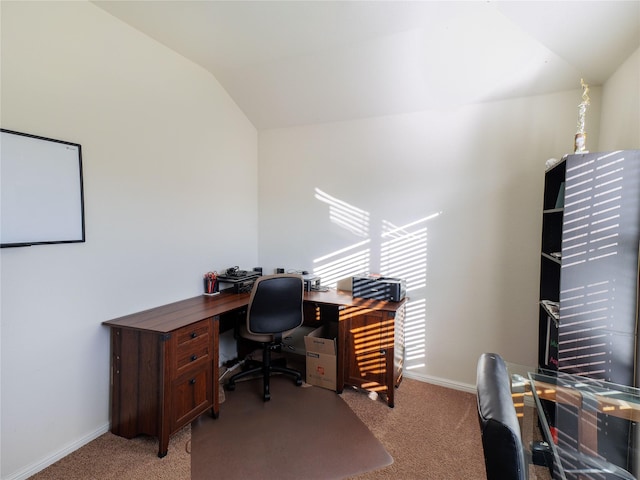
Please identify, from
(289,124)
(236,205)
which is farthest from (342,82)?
(236,205)

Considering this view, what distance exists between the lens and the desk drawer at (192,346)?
2.00 metres

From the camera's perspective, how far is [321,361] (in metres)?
2.78

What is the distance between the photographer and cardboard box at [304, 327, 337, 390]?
2.73 metres

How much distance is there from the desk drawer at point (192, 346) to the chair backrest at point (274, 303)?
0.36 meters

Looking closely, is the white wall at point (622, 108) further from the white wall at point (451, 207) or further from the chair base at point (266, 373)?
the chair base at point (266, 373)

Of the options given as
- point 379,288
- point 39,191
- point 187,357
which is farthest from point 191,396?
point 379,288

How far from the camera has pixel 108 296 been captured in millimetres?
2115

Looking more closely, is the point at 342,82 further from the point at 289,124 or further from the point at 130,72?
the point at 130,72

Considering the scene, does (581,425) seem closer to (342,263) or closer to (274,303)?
(274,303)

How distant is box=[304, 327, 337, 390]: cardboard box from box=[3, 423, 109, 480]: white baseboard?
61.3 inches

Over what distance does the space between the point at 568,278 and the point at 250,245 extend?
112 inches

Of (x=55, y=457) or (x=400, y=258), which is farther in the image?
(x=400, y=258)

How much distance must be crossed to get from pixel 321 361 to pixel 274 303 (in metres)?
0.73

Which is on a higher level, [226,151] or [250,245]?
[226,151]
